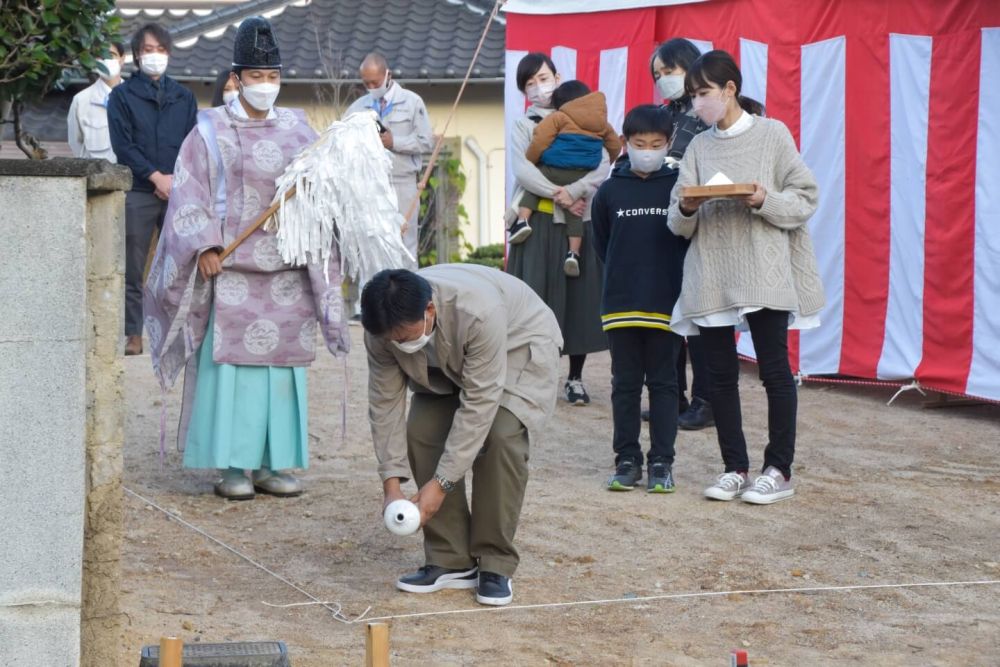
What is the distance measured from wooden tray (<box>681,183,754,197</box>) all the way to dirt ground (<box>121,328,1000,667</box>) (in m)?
1.23

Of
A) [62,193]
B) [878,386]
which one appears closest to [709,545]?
[62,193]

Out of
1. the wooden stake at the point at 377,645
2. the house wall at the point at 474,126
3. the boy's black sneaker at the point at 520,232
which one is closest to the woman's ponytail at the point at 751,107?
the boy's black sneaker at the point at 520,232

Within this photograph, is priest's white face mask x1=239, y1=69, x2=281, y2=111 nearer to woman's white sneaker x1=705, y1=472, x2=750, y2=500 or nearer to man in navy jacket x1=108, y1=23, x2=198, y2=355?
woman's white sneaker x1=705, y1=472, x2=750, y2=500

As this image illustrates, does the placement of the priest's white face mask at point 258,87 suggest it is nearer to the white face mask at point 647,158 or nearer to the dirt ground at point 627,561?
the white face mask at point 647,158

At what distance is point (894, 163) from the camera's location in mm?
7906

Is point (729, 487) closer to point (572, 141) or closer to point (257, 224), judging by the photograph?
point (257, 224)

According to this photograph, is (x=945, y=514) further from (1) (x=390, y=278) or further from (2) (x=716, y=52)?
(1) (x=390, y=278)

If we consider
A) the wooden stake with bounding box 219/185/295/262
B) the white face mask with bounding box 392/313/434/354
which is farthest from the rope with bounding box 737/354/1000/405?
the white face mask with bounding box 392/313/434/354

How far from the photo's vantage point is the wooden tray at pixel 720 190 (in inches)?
210

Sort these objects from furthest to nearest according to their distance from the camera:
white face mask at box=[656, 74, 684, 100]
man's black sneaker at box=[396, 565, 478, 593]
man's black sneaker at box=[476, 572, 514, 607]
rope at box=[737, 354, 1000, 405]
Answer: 1. rope at box=[737, 354, 1000, 405]
2. white face mask at box=[656, 74, 684, 100]
3. man's black sneaker at box=[396, 565, 478, 593]
4. man's black sneaker at box=[476, 572, 514, 607]

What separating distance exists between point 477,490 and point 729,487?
1.56 metres

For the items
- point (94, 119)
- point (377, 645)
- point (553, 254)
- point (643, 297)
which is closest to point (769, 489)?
point (643, 297)

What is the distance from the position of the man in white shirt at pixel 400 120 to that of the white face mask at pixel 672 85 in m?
2.85

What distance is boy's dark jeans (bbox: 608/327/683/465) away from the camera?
587 cm
